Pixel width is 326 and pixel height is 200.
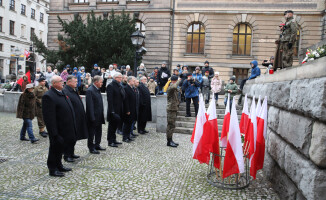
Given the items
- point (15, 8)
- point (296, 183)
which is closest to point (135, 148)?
point (296, 183)

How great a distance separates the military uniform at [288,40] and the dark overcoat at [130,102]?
4454 millimetres

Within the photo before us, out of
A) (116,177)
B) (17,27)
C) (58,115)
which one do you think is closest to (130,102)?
(58,115)

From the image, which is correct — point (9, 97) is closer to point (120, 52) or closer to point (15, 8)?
point (120, 52)

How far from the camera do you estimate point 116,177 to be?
5305 mm

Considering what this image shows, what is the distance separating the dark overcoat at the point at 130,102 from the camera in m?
8.35

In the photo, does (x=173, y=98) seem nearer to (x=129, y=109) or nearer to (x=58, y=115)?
(x=129, y=109)

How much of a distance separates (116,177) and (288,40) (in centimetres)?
547

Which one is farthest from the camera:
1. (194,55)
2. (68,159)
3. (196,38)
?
(196,38)

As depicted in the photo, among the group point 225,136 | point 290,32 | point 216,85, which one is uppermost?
point 290,32

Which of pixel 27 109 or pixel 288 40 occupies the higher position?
pixel 288 40

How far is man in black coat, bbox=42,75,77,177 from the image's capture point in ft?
16.9

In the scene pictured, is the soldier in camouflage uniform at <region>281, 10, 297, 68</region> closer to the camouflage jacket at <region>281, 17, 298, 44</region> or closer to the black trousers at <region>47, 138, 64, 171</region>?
the camouflage jacket at <region>281, 17, 298, 44</region>

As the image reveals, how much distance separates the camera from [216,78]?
41.6 feet

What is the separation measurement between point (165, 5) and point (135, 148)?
Result: 1919 cm
